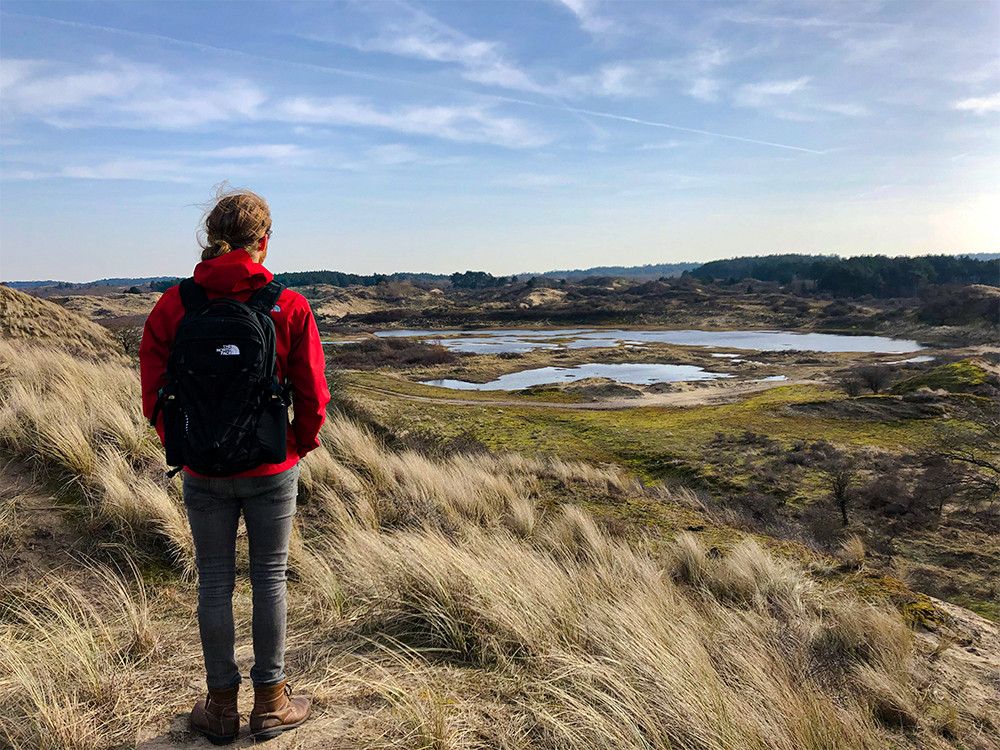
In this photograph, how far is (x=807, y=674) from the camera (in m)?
3.29

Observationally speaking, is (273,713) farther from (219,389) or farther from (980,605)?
(980,605)

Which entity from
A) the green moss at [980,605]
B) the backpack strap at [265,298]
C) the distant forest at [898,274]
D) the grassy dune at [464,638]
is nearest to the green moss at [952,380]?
the green moss at [980,605]

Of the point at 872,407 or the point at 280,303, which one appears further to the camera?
the point at 872,407

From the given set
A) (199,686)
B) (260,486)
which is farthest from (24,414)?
(260,486)

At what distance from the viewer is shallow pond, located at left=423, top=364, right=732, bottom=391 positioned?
1353 inches

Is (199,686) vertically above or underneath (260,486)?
underneath

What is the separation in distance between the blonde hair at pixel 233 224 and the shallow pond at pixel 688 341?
49.3 metres

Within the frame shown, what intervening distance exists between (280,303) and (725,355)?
49.9 meters

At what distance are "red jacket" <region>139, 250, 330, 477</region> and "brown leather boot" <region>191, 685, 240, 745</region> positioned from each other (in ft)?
3.07

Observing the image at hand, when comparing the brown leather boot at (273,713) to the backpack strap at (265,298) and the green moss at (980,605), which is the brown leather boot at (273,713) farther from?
the green moss at (980,605)

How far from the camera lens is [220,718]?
90.8 inches

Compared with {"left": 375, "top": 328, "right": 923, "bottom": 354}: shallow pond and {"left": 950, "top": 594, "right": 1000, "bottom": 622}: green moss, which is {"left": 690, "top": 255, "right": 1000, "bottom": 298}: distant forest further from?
{"left": 950, "top": 594, "right": 1000, "bottom": 622}: green moss

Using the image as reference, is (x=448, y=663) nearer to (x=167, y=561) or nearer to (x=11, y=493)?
(x=167, y=561)

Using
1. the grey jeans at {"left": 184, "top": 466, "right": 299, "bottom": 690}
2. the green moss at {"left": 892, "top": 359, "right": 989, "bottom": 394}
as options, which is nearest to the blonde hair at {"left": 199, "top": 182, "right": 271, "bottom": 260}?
the grey jeans at {"left": 184, "top": 466, "right": 299, "bottom": 690}
